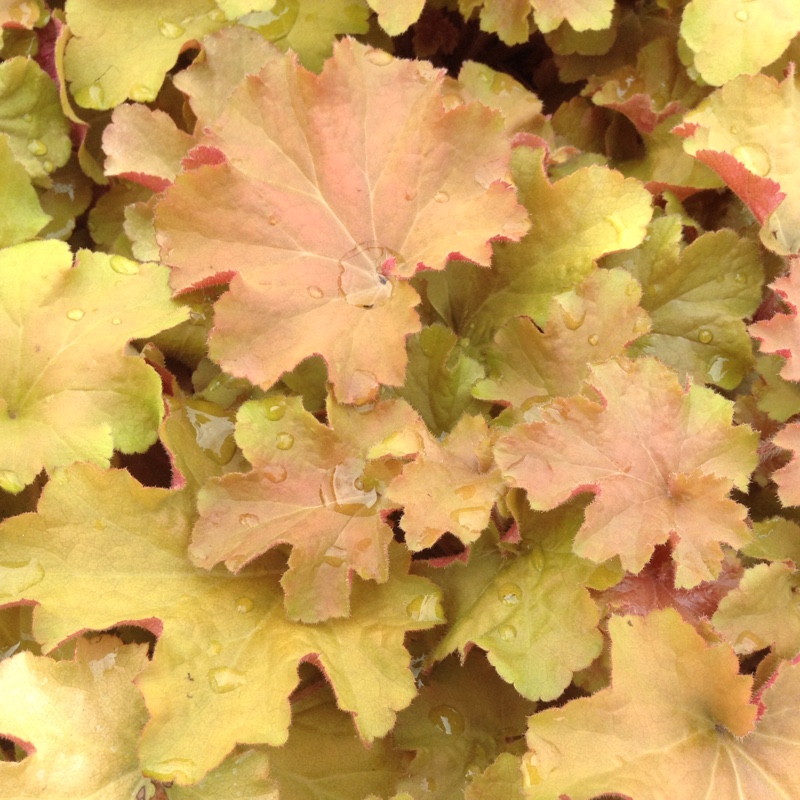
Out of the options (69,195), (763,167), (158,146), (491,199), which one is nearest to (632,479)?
(491,199)

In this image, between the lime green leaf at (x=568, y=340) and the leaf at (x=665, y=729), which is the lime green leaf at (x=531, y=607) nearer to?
the leaf at (x=665, y=729)

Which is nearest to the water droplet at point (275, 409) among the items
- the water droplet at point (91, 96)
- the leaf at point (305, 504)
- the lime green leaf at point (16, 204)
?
the leaf at point (305, 504)

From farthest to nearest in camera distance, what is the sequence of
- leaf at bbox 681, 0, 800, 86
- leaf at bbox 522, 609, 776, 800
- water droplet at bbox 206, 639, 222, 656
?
leaf at bbox 681, 0, 800, 86 → water droplet at bbox 206, 639, 222, 656 → leaf at bbox 522, 609, 776, 800

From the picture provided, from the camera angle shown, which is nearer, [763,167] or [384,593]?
[384,593]

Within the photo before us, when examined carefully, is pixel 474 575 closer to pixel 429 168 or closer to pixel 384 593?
pixel 384 593

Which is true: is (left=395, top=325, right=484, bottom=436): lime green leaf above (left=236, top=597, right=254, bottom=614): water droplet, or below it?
above

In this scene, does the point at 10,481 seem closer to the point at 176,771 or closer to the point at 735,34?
the point at 176,771

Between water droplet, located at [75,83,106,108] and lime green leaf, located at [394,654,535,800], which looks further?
water droplet, located at [75,83,106,108]

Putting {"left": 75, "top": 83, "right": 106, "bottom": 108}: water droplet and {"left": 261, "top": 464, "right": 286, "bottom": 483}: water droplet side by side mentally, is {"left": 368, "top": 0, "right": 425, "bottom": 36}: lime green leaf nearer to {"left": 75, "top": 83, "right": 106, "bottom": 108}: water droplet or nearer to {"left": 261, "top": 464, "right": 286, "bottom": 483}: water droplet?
{"left": 75, "top": 83, "right": 106, "bottom": 108}: water droplet

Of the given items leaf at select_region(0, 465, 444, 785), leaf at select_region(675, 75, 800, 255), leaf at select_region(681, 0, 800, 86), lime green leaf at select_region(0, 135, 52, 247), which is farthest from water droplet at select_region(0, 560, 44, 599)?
leaf at select_region(681, 0, 800, 86)
